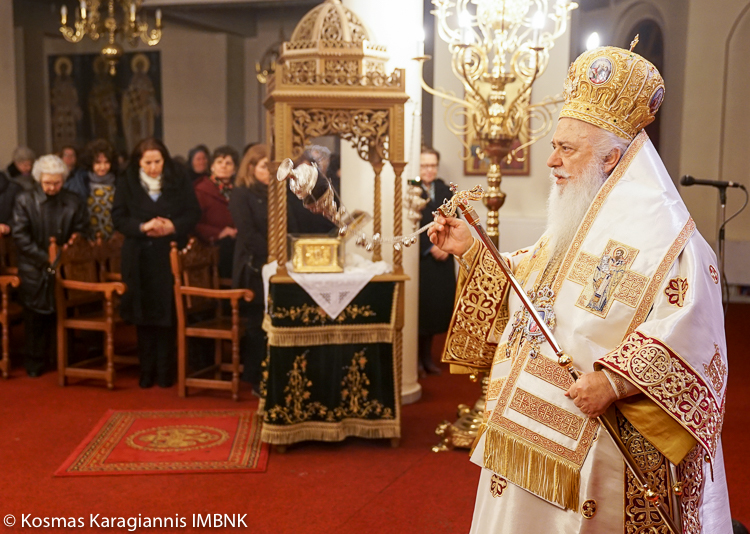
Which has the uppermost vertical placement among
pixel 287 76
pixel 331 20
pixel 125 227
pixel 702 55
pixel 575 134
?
pixel 702 55

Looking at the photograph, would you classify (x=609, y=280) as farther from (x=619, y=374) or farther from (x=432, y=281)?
(x=432, y=281)

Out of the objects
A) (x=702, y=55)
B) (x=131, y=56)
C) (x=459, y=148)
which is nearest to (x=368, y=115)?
(x=459, y=148)

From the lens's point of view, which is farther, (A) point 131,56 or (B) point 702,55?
(A) point 131,56

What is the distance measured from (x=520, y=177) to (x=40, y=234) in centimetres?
392

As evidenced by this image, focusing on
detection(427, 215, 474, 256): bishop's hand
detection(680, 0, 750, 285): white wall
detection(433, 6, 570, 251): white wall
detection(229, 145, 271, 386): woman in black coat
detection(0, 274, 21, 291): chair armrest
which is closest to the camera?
detection(427, 215, 474, 256): bishop's hand

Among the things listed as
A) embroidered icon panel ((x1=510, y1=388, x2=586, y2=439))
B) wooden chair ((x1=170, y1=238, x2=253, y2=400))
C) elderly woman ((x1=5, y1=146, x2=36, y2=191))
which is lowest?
wooden chair ((x1=170, y1=238, x2=253, y2=400))

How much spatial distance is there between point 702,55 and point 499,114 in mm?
5825

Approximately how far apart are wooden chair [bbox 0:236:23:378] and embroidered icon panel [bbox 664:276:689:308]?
4576 mm

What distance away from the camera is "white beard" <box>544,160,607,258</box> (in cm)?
200

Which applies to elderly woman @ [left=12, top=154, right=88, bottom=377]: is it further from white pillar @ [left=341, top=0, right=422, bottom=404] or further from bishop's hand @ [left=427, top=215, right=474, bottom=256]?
bishop's hand @ [left=427, top=215, right=474, bottom=256]

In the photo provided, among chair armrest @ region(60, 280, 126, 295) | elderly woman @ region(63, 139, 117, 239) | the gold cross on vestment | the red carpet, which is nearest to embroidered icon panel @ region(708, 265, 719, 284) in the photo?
the gold cross on vestment

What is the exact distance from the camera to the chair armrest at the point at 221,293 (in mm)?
4832

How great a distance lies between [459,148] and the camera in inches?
292

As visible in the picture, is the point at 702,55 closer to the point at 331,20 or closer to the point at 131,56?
the point at 331,20
